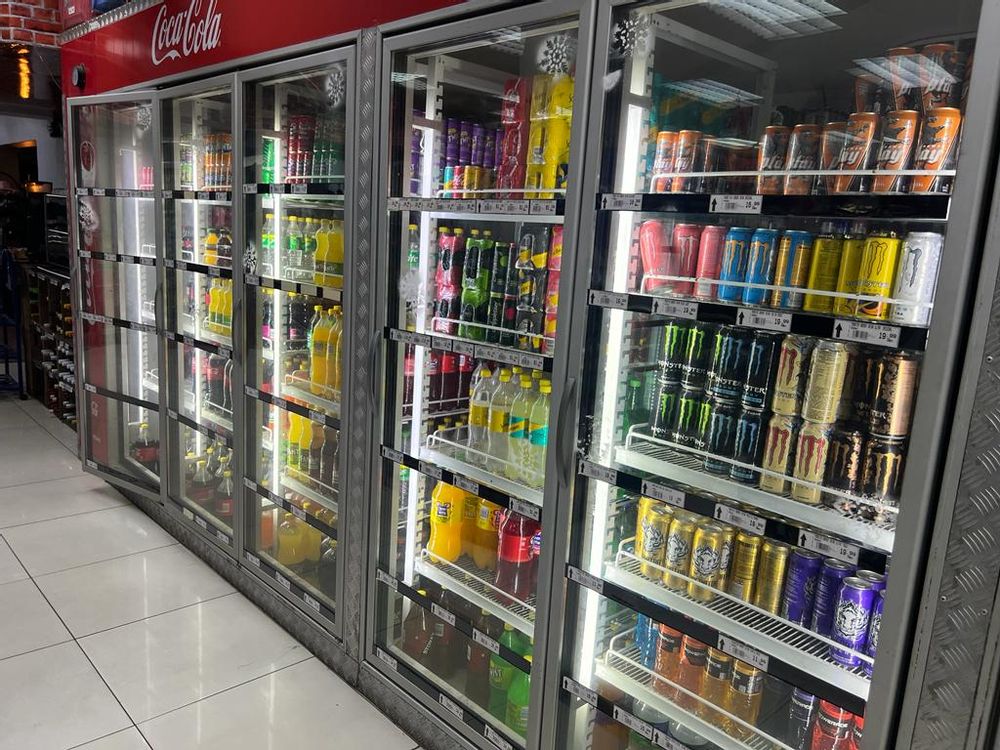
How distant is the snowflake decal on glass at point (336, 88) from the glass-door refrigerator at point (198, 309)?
0.93 metres

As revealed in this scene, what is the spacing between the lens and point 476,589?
100 inches

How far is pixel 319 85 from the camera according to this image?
305cm

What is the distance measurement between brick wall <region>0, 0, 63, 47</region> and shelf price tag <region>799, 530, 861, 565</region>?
5.82 metres

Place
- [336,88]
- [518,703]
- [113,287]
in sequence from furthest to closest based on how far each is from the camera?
1. [113,287]
2. [336,88]
3. [518,703]

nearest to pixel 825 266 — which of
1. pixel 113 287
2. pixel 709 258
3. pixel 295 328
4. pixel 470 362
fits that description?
pixel 709 258

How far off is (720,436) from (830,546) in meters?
0.42

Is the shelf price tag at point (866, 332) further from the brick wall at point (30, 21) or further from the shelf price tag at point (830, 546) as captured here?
the brick wall at point (30, 21)

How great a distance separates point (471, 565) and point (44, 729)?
5.09 feet

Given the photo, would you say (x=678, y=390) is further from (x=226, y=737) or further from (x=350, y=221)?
(x=226, y=737)

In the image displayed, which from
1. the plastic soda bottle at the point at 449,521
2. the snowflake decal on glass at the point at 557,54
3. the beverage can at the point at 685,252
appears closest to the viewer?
the beverage can at the point at 685,252

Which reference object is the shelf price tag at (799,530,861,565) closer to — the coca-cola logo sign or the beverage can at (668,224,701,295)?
the beverage can at (668,224,701,295)

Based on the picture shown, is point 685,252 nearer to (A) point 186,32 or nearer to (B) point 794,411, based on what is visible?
(B) point 794,411

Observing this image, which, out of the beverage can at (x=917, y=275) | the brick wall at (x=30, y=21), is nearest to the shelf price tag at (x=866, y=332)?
the beverage can at (x=917, y=275)

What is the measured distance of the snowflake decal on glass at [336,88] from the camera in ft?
9.43
